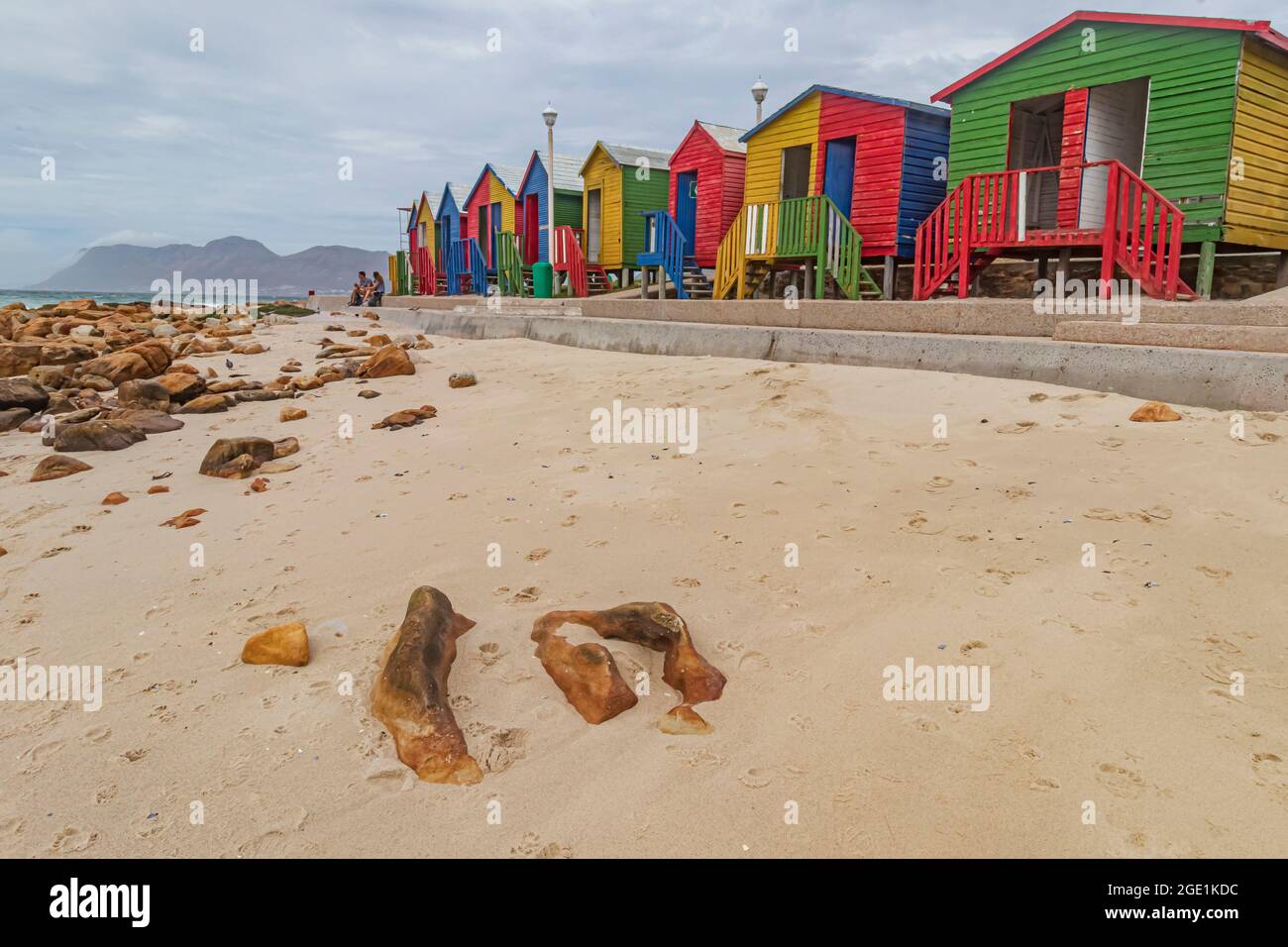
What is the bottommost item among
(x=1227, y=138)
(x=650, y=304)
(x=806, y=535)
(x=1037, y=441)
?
(x=806, y=535)

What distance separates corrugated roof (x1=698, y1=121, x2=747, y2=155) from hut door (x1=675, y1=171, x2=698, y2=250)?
3.05 ft

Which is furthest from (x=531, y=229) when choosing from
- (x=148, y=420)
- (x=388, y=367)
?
(x=148, y=420)

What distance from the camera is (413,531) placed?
12.2 feet

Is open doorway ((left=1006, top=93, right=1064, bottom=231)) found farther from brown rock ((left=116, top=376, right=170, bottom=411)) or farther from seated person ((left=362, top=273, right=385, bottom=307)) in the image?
seated person ((left=362, top=273, right=385, bottom=307))

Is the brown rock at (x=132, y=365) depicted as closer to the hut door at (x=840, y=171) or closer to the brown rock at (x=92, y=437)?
the brown rock at (x=92, y=437)

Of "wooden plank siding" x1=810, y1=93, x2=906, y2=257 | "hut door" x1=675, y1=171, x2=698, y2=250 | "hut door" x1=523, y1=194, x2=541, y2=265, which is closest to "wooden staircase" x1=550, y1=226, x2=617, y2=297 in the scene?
"hut door" x1=523, y1=194, x2=541, y2=265

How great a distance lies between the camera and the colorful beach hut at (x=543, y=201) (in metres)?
21.3

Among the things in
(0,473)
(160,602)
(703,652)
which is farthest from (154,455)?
(703,652)

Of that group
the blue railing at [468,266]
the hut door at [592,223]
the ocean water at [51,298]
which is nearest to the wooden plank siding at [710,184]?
the hut door at [592,223]

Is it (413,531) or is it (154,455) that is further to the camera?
(154,455)
